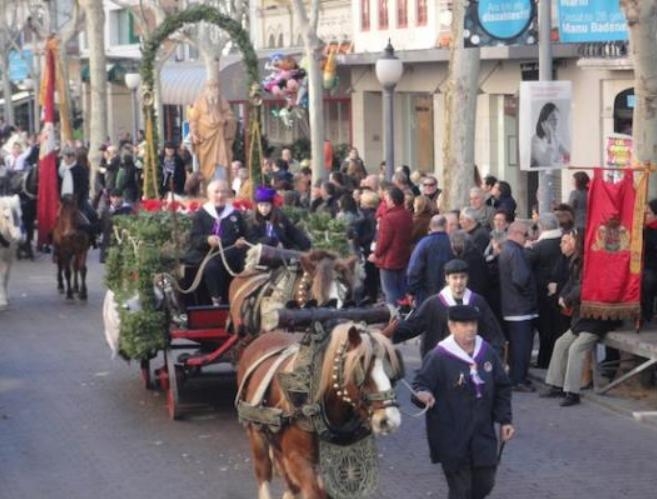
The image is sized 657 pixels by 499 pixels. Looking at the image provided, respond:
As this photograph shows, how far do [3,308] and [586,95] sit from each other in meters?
12.3

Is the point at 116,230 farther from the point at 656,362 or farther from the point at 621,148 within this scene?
the point at 621,148

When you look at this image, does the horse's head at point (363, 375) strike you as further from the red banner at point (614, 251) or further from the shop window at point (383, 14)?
the shop window at point (383, 14)

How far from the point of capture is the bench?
14.8m

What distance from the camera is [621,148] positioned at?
2319 centimetres

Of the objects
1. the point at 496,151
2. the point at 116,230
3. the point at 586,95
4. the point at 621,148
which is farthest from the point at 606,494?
the point at 496,151

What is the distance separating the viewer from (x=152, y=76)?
17031mm

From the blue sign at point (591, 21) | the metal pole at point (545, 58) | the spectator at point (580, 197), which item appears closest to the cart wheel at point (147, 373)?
the metal pole at point (545, 58)

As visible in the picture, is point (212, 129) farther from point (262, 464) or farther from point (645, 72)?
point (262, 464)

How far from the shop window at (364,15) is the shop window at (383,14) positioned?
948mm

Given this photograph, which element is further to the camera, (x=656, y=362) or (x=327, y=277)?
(x=656, y=362)

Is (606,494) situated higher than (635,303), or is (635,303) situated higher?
(635,303)

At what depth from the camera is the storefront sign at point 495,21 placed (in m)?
19.8

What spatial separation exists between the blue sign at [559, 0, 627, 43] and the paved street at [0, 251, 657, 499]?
840cm

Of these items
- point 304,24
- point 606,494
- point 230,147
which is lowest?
point 606,494
